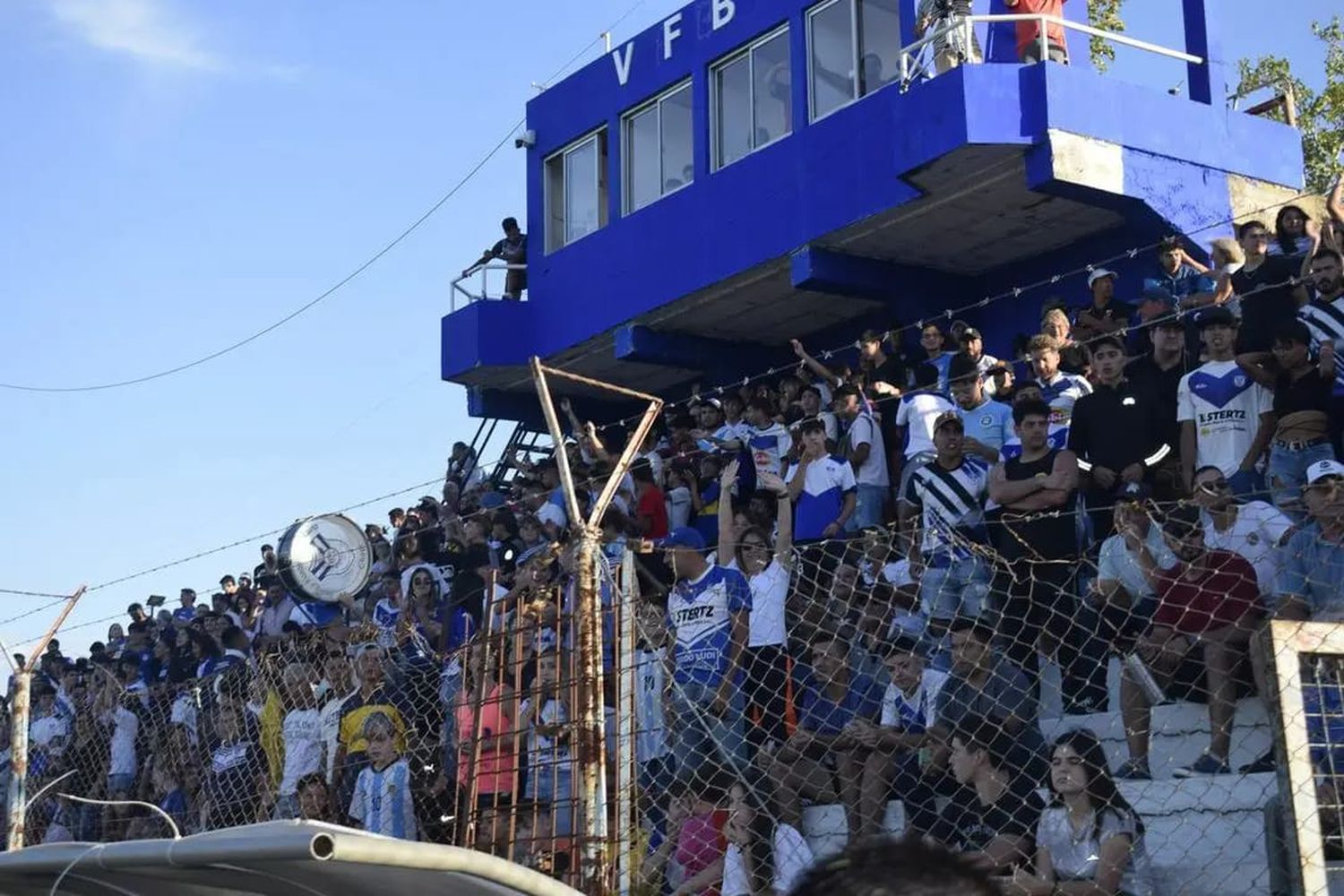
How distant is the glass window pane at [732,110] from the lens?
17.1m

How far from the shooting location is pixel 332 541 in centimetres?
1454

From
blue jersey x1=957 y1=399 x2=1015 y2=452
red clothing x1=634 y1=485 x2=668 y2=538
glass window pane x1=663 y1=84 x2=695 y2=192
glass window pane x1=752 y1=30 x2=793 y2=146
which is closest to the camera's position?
blue jersey x1=957 y1=399 x2=1015 y2=452

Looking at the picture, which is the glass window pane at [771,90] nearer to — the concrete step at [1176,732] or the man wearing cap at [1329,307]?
the man wearing cap at [1329,307]

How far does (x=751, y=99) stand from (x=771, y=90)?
11.0 inches

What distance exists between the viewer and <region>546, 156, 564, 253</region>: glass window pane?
1970 centimetres

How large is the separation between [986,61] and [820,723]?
324 inches

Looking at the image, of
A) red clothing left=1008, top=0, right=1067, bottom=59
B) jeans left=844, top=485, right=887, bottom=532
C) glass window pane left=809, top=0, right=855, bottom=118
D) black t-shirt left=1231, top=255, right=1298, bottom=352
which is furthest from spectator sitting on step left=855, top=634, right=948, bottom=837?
glass window pane left=809, top=0, right=855, bottom=118

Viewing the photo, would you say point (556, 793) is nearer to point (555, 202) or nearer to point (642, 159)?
point (642, 159)

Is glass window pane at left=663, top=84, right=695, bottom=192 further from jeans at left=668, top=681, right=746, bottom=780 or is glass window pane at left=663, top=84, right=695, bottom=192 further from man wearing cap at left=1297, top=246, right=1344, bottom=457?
jeans at left=668, top=681, right=746, bottom=780

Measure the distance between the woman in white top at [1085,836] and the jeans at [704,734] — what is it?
5.50ft

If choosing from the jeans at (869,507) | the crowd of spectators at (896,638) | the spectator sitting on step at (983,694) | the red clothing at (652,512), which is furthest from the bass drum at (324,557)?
the spectator sitting on step at (983,694)

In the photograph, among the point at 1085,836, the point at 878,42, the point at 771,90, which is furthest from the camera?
the point at 771,90

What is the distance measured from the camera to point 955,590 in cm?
811

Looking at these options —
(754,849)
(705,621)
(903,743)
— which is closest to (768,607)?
(705,621)
